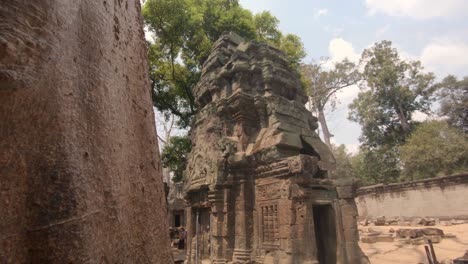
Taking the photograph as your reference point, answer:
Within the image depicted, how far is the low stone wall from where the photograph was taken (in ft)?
50.3

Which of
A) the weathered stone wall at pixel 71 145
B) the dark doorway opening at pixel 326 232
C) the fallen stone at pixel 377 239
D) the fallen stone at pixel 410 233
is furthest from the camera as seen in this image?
the fallen stone at pixel 377 239

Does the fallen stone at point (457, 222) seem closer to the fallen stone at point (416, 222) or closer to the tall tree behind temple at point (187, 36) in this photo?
the fallen stone at point (416, 222)

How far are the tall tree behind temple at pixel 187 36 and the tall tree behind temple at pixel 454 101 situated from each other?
1844 centimetres

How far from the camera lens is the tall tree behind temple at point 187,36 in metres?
13.2

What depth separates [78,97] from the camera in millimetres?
1237

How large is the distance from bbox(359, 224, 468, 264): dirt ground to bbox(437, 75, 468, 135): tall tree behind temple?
56.3ft

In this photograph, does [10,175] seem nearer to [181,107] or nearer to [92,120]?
[92,120]

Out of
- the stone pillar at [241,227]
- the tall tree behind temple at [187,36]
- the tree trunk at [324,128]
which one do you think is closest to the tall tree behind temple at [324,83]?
the tree trunk at [324,128]

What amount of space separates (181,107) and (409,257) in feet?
39.6

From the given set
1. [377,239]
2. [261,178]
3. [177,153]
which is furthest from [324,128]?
[261,178]

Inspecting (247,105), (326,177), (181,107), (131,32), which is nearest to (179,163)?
(181,107)

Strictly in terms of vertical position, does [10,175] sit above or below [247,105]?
below

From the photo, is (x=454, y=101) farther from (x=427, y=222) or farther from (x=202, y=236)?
(x=202, y=236)

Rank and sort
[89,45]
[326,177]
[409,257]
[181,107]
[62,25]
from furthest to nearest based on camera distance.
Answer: [181,107]
[409,257]
[326,177]
[89,45]
[62,25]
